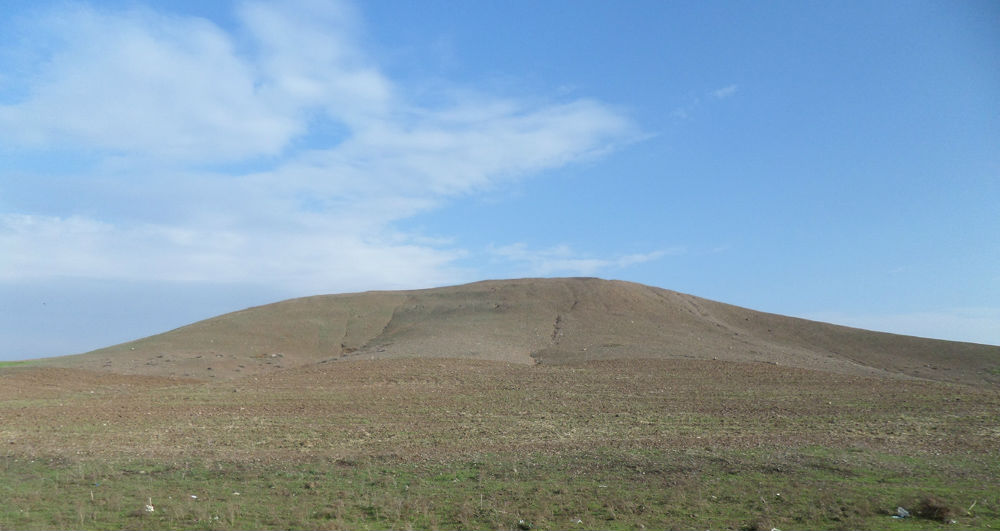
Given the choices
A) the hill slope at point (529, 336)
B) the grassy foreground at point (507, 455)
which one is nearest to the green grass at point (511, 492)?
the grassy foreground at point (507, 455)

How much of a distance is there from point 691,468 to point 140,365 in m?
33.4

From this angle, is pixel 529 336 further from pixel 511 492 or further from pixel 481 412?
pixel 511 492

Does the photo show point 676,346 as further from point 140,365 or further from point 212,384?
point 140,365

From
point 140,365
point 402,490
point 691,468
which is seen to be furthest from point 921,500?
point 140,365

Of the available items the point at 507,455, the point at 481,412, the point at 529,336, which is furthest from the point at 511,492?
the point at 529,336

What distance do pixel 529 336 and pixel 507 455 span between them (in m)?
27.7

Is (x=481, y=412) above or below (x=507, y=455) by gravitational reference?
above

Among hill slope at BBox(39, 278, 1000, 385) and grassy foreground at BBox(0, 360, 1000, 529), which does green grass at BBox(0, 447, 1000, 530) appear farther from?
hill slope at BBox(39, 278, 1000, 385)

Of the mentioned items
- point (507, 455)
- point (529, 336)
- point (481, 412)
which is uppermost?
point (529, 336)

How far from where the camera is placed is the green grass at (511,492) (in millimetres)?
9258

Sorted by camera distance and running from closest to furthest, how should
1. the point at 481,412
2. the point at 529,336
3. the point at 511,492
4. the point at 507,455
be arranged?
the point at 511,492
the point at 507,455
the point at 481,412
the point at 529,336

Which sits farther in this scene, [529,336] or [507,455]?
[529,336]

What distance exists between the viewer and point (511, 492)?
35.8 ft

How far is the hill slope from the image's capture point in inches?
1446
